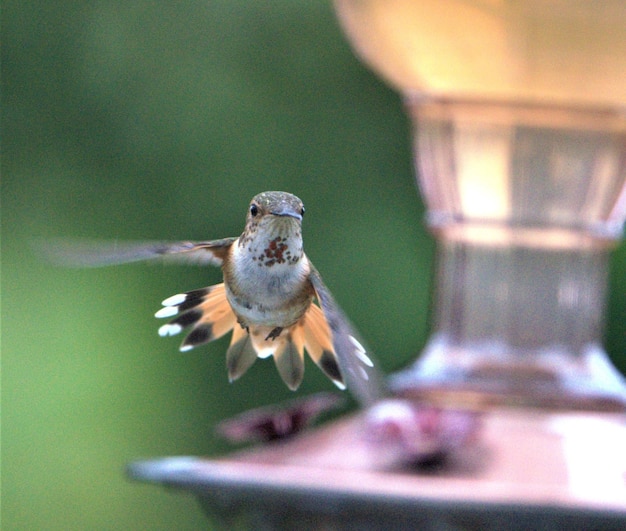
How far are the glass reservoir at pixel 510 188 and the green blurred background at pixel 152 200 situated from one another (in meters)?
2.38

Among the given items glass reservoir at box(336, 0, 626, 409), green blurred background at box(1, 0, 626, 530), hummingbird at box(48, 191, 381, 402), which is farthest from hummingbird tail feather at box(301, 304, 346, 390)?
green blurred background at box(1, 0, 626, 530)

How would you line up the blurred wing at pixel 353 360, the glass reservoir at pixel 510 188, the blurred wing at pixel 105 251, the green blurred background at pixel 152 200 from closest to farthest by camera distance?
the blurred wing at pixel 353 360
the blurred wing at pixel 105 251
the glass reservoir at pixel 510 188
the green blurred background at pixel 152 200

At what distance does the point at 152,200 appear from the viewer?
5.65 meters

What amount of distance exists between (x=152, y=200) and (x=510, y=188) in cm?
314

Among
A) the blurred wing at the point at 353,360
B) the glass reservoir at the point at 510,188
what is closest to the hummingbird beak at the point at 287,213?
the blurred wing at the point at 353,360

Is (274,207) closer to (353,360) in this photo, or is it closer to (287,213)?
(287,213)

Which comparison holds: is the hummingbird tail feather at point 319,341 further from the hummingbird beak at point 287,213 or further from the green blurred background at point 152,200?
the green blurred background at point 152,200

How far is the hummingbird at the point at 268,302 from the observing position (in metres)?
1.22

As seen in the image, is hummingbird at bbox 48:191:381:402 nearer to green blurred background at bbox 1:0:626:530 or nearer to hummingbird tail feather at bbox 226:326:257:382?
hummingbird tail feather at bbox 226:326:257:382

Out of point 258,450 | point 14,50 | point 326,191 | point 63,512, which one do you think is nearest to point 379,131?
point 326,191

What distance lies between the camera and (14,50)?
6.36 m

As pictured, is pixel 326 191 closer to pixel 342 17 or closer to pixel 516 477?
pixel 342 17

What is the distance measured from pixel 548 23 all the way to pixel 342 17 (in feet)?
1.72

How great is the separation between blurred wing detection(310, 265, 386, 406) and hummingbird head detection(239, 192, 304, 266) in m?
0.07
